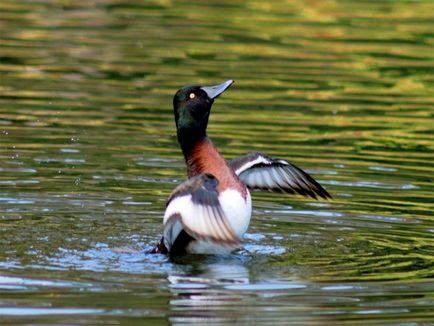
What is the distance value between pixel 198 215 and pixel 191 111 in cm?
116

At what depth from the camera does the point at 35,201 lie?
1169cm

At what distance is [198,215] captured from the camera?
955 centimetres

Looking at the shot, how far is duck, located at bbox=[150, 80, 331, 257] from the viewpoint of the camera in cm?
951

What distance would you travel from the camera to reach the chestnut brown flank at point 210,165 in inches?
400

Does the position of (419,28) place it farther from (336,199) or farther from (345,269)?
(345,269)

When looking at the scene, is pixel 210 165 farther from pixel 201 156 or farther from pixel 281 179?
pixel 281 179

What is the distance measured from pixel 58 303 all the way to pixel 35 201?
130 inches

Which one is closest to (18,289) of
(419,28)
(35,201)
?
(35,201)

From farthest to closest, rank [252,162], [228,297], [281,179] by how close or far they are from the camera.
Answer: [281,179] → [252,162] → [228,297]

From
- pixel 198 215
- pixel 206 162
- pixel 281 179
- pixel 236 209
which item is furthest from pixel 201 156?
pixel 281 179

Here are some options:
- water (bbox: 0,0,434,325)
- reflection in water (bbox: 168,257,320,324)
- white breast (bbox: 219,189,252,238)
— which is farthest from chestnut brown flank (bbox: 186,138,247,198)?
reflection in water (bbox: 168,257,320,324)

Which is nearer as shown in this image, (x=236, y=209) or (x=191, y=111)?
(x=236, y=209)

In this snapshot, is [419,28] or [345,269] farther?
[419,28]

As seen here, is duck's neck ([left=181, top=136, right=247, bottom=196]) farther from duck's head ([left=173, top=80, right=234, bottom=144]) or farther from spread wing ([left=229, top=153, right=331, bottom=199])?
spread wing ([left=229, top=153, right=331, bottom=199])
